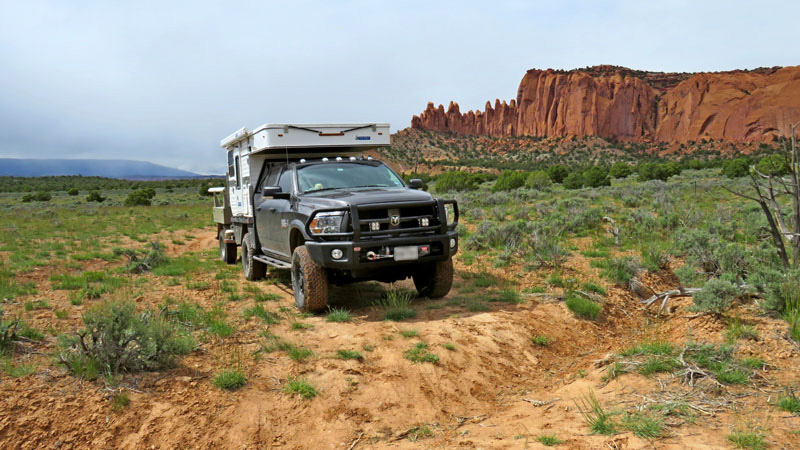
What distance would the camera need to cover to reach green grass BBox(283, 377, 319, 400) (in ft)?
14.9

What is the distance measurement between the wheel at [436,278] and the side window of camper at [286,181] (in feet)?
7.97

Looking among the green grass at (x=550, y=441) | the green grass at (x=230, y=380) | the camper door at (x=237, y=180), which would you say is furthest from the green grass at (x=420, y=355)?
the camper door at (x=237, y=180)

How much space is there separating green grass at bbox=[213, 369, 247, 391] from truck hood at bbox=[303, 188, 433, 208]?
258cm

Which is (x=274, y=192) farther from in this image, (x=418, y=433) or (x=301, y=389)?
(x=418, y=433)

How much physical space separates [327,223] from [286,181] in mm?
1961

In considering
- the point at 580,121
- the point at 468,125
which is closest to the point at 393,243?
the point at 580,121

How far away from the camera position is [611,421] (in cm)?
368

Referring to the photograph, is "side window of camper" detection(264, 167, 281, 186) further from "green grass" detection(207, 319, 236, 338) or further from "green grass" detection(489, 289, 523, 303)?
"green grass" detection(489, 289, 523, 303)

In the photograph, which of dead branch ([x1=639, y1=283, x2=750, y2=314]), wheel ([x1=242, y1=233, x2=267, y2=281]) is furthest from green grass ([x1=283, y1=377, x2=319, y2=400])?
wheel ([x1=242, y1=233, x2=267, y2=281])

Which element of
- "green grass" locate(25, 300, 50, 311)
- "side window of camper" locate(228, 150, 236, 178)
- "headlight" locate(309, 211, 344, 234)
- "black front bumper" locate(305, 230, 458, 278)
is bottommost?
"green grass" locate(25, 300, 50, 311)

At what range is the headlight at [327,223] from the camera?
6539 mm

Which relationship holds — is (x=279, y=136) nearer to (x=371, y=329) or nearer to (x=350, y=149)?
(x=350, y=149)

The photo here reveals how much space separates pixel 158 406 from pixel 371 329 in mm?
2630

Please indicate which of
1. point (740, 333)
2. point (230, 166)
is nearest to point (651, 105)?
point (230, 166)
